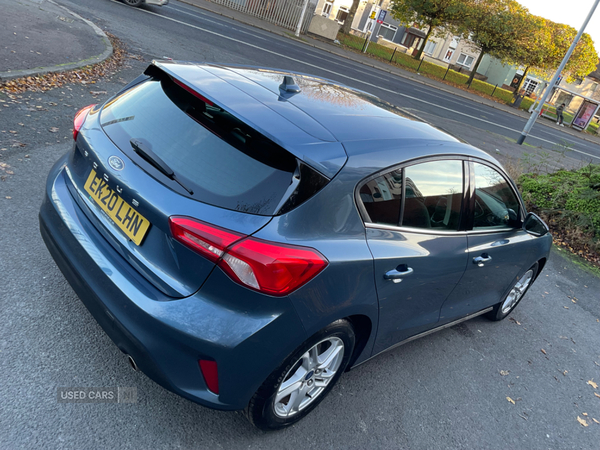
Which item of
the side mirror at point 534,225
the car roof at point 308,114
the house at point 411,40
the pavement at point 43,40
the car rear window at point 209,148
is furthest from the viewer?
the house at point 411,40

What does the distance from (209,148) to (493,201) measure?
2.33 metres

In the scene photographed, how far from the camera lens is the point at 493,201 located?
11.3 ft

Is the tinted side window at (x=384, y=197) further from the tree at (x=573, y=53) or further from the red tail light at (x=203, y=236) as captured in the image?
the tree at (x=573, y=53)

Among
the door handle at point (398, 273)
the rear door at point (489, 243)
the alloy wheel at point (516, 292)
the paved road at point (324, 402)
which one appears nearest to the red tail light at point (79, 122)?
the paved road at point (324, 402)

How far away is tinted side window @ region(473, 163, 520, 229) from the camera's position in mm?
3225

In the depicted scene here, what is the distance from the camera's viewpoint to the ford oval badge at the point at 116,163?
2290 mm

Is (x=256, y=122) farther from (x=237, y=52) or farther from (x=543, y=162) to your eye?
(x=237, y=52)

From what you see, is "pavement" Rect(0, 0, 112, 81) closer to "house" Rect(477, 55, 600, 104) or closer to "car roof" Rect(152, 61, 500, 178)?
"car roof" Rect(152, 61, 500, 178)

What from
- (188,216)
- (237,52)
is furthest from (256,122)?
(237,52)

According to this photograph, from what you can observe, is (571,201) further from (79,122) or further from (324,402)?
(79,122)

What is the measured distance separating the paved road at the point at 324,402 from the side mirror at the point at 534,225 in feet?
3.80

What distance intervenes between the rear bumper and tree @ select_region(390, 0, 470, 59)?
39210 millimetres

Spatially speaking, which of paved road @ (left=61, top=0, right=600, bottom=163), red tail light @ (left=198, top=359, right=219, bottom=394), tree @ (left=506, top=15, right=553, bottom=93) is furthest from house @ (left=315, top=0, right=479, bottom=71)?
red tail light @ (left=198, top=359, right=219, bottom=394)

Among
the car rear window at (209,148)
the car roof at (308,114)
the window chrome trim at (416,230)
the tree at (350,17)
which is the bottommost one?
the window chrome trim at (416,230)
